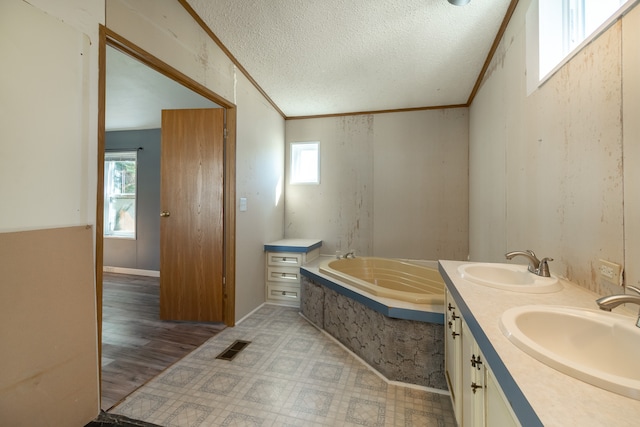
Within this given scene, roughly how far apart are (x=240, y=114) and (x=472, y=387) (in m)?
2.68

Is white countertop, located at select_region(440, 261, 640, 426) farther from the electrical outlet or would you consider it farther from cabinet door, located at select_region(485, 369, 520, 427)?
the electrical outlet

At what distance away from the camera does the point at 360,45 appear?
2.25 metres

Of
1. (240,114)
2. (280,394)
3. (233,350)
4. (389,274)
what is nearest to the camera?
(280,394)

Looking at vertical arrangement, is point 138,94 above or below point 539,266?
above

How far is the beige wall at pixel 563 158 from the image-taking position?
3.11ft

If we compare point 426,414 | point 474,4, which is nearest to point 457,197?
point 474,4

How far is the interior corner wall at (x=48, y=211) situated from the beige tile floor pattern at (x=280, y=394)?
0.41 meters

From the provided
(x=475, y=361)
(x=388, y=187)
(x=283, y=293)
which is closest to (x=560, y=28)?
(x=475, y=361)

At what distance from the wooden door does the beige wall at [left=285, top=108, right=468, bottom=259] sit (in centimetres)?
145

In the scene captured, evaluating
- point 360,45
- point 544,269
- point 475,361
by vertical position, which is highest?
point 360,45

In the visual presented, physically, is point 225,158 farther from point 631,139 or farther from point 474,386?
point 631,139

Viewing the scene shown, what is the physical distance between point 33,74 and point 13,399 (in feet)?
4.32

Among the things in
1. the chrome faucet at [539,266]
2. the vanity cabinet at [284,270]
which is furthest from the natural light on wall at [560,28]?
the vanity cabinet at [284,270]

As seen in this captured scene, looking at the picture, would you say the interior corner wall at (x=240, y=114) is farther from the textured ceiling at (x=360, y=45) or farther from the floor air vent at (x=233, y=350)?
the floor air vent at (x=233, y=350)
